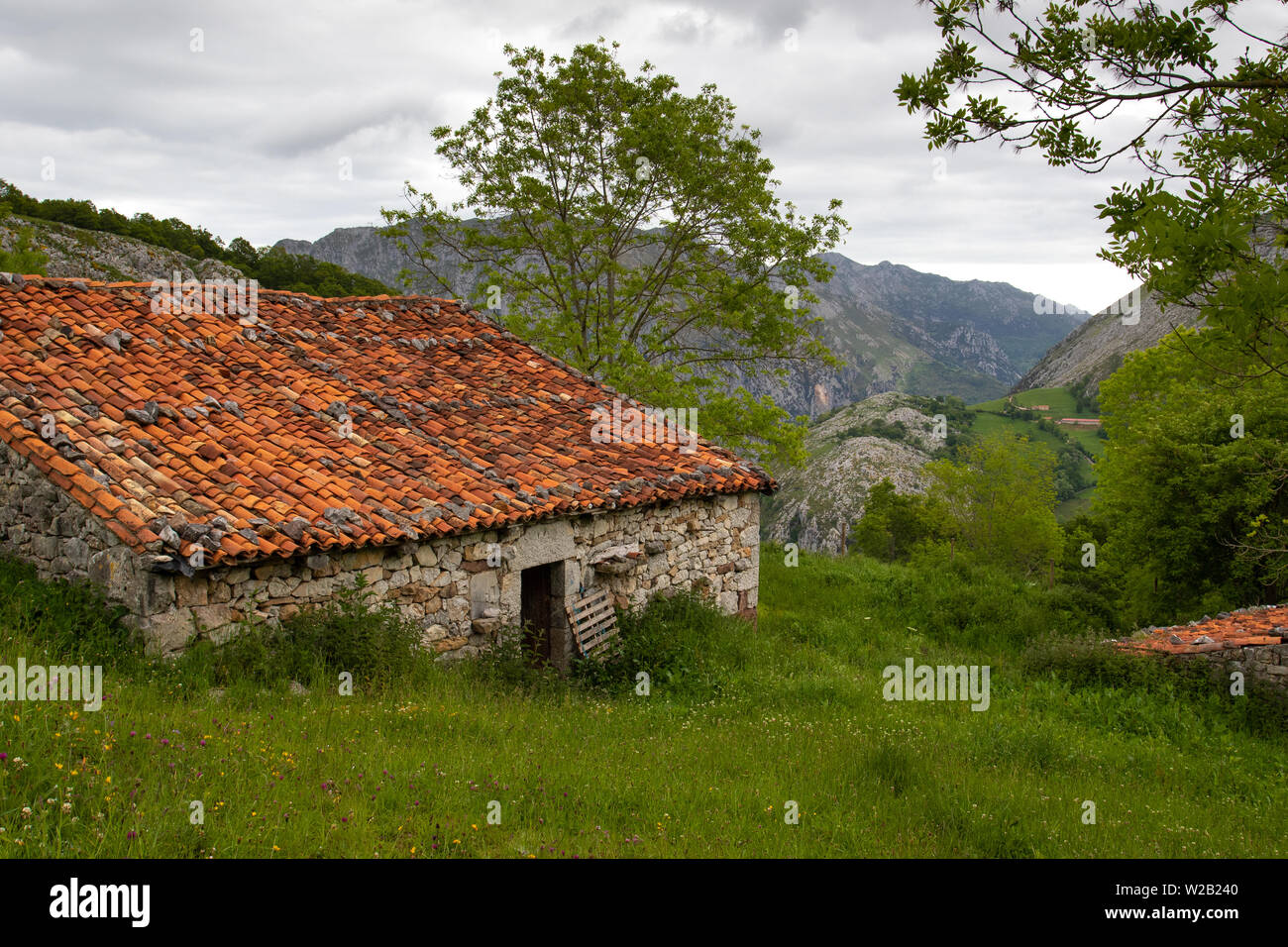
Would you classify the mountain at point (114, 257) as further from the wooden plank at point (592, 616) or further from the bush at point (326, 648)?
the bush at point (326, 648)

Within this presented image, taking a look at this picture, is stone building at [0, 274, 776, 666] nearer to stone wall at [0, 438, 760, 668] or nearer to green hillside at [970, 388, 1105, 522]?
stone wall at [0, 438, 760, 668]

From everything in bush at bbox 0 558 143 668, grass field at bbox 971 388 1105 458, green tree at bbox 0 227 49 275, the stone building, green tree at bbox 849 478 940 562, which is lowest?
green tree at bbox 849 478 940 562

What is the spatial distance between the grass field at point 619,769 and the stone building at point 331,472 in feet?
2.72

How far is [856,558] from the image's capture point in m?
21.0

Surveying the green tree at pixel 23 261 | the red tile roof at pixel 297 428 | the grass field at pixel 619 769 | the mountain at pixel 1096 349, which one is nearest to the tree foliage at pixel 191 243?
the green tree at pixel 23 261

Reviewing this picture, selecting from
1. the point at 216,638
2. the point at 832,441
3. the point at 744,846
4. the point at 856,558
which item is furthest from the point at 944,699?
the point at 832,441

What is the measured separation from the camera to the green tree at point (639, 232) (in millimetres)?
18859

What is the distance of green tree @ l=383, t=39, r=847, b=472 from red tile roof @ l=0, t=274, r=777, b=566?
6782 mm

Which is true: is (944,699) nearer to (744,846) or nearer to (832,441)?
(744,846)

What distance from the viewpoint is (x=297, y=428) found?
29.3ft

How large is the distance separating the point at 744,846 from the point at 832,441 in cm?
9688

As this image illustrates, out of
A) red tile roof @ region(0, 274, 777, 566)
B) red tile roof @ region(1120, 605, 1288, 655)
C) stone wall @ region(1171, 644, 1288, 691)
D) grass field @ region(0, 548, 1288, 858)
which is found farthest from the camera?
red tile roof @ region(1120, 605, 1288, 655)

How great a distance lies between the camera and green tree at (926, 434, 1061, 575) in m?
37.1

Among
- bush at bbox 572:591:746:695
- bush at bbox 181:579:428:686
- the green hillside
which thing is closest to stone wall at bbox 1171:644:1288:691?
bush at bbox 572:591:746:695
